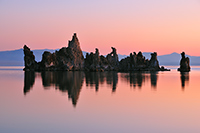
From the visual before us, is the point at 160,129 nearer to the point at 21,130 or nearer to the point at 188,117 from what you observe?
the point at 188,117

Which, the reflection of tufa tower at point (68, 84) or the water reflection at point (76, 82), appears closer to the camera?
the reflection of tufa tower at point (68, 84)

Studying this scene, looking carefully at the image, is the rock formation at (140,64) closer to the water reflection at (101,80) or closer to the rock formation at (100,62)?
the rock formation at (100,62)

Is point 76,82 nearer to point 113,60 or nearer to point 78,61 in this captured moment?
point 78,61

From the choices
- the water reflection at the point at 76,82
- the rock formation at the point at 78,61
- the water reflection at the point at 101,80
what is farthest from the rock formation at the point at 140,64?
the water reflection at the point at 101,80

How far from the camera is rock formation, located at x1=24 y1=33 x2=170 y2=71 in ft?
378

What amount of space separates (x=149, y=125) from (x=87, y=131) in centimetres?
350

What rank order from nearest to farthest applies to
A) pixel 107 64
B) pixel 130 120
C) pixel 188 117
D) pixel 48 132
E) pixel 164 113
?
pixel 48 132 < pixel 130 120 < pixel 188 117 < pixel 164 113 < pixel 107 64

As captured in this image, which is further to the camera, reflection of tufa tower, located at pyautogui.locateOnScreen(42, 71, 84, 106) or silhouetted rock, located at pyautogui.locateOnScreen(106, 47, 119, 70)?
silhouetted rock, located at pyautogui.locateOnScreen(106, 47, 119, 70)

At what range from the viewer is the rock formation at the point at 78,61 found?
115m

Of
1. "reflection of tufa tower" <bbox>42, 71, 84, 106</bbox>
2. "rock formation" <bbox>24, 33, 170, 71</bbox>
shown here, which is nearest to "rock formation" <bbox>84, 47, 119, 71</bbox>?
"rock formation" <bbox>24, 33, 170, 71</bbox>

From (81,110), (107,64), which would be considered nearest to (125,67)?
(107,64)

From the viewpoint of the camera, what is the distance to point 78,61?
128 metres

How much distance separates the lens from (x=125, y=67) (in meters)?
136

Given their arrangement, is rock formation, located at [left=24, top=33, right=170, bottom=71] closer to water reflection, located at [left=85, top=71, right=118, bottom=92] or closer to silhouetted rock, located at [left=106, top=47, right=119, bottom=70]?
silhouetted rock, located at [left=106, top=47, right=119, bottom=70]
